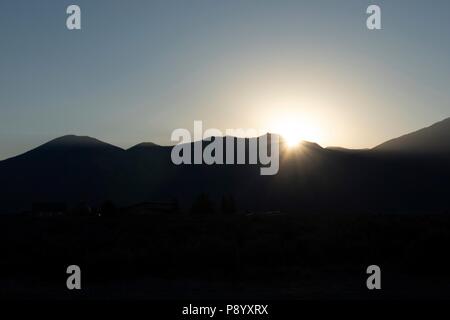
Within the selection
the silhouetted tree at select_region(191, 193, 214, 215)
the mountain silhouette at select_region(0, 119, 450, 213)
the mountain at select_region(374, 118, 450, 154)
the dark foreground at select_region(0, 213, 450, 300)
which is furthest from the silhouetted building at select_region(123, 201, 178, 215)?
the mountain at select_region(374, 118, 450, 154)

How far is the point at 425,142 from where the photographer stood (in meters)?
158

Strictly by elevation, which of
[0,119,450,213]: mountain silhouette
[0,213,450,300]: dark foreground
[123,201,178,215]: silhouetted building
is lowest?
[0,213,450,300]: dark foreground

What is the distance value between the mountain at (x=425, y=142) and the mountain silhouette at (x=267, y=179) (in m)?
0.23

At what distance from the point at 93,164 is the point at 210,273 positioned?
16406cm

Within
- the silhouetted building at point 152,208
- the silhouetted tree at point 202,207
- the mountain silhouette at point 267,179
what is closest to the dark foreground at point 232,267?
the silhouetted tree at point 202,207

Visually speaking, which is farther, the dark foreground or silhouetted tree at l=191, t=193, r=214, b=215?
silhouetted tree at l=191, t=193, r=214, b=215

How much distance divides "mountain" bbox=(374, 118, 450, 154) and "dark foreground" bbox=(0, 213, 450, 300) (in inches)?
5052

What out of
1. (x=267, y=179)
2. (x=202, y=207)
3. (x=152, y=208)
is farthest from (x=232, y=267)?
(x=267, y=179)

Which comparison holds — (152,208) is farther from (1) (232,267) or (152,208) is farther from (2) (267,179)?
(2) (267,179)

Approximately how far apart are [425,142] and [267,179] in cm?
4764

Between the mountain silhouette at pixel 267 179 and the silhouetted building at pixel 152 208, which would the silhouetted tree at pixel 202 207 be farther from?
the mountain silhouette at pixel 267 179

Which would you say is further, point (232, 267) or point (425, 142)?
point (425, 142)

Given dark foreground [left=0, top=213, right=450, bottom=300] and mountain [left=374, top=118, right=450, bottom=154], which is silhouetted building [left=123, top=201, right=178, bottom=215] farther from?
mountain [left=374, top=118, right=450, bottom=154]

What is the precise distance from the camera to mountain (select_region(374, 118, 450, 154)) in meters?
150
